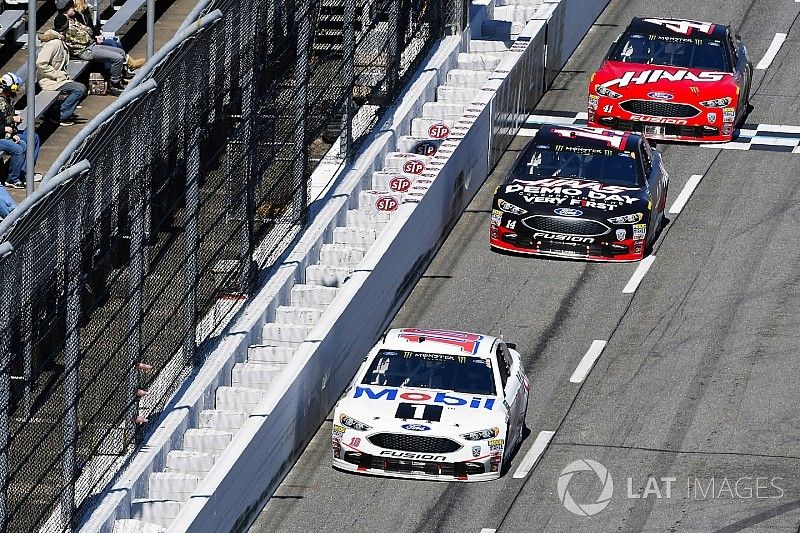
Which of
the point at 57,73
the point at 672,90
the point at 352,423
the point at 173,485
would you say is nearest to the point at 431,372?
the point at 352,423

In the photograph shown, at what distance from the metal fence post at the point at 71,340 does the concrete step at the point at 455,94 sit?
13111 millimetres

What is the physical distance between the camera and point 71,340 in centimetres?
1828

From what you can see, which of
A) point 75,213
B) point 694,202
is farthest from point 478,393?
point 694,202

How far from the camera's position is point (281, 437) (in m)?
21.9

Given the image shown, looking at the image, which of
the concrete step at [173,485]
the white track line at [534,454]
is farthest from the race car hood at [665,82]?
the concrete step at [173,485]

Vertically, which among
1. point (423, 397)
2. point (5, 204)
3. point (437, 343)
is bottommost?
point (423, 397)

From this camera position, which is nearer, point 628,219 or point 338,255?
point 338,255

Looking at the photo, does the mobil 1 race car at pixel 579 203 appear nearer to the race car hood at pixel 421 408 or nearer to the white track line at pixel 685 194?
the white track line at pixel 685 194

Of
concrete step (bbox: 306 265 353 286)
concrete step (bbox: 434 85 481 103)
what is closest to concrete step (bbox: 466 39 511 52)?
concrete step (bbox: 434 85 481 103)

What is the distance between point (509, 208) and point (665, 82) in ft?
15.2

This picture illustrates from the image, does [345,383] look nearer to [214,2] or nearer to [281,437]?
[281,437]

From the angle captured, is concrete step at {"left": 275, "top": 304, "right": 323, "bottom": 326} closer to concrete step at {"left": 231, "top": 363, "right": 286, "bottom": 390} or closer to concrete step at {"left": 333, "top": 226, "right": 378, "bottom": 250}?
concrete step at {"left": 231, "top": 363, "right": 286, "bottom": 390}

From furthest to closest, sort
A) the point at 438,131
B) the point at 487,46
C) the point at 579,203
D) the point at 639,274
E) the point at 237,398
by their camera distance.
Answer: the point at 487,46 < the point at 438,131 < the point at 639,274 < the point at 579,203 < the point at 237,398

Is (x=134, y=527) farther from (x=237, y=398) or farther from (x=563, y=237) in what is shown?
(x=563, y=237)
